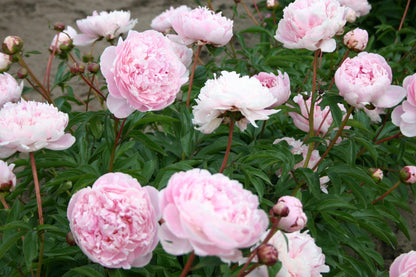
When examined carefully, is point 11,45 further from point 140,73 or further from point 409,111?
point 409,111

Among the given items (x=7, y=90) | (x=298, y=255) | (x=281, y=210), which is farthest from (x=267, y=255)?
(x=7, y=90)

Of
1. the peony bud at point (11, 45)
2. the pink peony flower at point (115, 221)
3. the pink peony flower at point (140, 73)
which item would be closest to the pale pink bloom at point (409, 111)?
the pink peony flower at point (140, 73)

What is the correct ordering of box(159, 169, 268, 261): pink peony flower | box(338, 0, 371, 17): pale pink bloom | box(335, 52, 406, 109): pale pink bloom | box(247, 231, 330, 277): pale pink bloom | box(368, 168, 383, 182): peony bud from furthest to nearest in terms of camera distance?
box(338, 0, 371, 17): pale pink bloom, box(368, 168, 383, 182): peony bud, box(335, 52, 406, 109): pale pink bloom, box(247, 231, 330, 277): pale pink bloom, box(159, 169, 268, 261): pink peony flower

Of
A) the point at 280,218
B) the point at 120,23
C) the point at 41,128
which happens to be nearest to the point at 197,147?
the point at 120,23

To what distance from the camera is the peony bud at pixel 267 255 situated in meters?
0.59

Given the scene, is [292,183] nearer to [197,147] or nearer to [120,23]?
[197,147]

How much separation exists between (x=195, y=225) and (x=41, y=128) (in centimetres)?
39

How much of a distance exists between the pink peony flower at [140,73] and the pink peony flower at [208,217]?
279mm

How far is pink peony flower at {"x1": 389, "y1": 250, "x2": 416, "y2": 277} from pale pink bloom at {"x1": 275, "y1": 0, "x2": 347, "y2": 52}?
476 millimetres

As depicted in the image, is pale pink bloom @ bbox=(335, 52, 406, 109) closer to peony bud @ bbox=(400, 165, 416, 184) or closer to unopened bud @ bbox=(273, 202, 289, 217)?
peony bud @ bbox=(400, 165, 416, 184)

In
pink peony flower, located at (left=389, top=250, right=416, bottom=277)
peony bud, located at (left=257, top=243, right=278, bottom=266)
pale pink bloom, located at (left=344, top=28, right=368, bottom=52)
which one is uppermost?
pale pink bloom, located at (left=344, top=28, right=368, bottom=52)

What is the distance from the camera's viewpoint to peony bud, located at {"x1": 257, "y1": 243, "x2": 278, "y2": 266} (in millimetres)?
587

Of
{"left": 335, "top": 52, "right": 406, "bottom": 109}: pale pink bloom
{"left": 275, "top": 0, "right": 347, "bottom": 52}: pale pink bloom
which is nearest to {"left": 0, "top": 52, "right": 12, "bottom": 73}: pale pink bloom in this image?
{"left": 275, "top": 0, "right": 347, "bottom": 52}: pale pink bloom

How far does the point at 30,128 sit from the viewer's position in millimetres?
781
